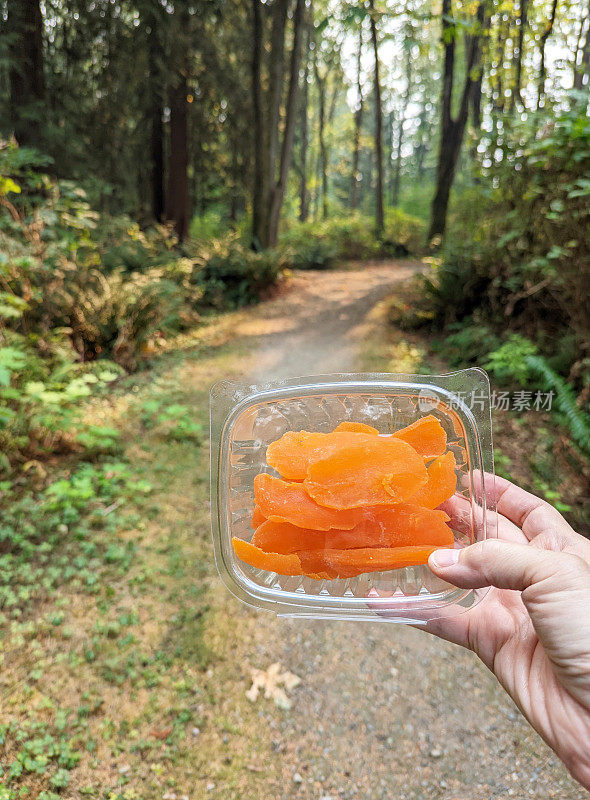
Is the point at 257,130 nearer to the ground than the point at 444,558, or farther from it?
farther from it

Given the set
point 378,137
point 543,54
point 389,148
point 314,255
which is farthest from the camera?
point 389,148

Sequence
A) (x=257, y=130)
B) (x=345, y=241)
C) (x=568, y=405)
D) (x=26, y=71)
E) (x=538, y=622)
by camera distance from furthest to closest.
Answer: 1. (x=345, y=241)
2. (x=257, y=130)
3. (x=26, y=71)
4. (x=568, y=405)
5. (x=538, y=622)

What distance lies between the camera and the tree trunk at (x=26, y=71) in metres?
6.41

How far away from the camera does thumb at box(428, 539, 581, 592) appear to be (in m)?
1.05

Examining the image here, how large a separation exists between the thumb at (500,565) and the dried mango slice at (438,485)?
0.14m

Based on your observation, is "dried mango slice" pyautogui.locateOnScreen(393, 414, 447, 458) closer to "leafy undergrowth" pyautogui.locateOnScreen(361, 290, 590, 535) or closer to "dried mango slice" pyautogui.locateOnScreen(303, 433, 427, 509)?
"dried mango slice" pyautogui.locateOnScreen(303, 433, 427, 509)

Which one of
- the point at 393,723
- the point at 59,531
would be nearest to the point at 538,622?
the point at 393,723

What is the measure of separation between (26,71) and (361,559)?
827 cm

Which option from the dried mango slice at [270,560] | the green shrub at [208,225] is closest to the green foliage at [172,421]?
the dried mango slice at [270,560]

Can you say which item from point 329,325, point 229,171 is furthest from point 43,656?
point 229,171

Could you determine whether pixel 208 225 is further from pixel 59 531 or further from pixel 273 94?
pixel 59 531

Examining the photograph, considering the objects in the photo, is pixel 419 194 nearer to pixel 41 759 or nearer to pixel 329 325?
pixel 329 325

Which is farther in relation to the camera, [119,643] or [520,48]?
[520,48]

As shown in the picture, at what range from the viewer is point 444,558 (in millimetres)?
1187
